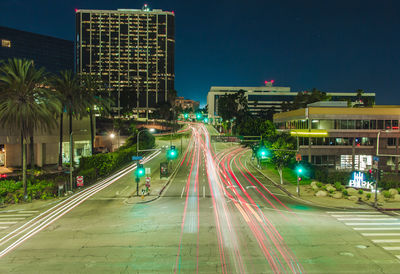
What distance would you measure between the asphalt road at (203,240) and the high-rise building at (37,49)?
457 ft

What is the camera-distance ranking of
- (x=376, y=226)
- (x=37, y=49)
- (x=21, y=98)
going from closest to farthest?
(x=376, y=226), (x=21, y=98), (x=37, y=49)

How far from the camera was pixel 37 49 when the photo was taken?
144 metres

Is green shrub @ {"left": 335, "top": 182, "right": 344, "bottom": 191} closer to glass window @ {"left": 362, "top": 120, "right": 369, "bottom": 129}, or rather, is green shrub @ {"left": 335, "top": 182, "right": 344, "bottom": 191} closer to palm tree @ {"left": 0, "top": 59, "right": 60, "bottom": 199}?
glass window @ {"left": 362, "top": 120, "right": 369, "bottom": 129}

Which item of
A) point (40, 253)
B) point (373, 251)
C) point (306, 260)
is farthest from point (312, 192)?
point (40, 253)

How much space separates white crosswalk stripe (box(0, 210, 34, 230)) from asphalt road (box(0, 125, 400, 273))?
0.57 metres

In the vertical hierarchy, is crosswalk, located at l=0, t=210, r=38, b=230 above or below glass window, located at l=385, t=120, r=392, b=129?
below

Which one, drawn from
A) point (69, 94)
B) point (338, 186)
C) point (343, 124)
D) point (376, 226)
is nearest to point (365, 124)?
point (343, 124)

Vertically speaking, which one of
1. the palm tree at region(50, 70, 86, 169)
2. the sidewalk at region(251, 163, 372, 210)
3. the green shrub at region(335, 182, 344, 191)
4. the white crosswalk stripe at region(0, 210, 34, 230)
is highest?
the palm tree at region(50, 70, 86, 169)

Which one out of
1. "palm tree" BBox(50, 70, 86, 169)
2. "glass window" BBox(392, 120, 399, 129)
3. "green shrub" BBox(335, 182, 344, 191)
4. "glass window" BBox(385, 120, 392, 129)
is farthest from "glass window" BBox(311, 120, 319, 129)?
"palm tree" BBox(50, 70, 86, 169)

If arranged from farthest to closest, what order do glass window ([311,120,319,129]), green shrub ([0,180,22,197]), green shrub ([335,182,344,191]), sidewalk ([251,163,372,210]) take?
glass window ([311,120,319,129])
green shrub ([335,182,344,191])
green shrub ([0,180,22,197])
sidewalk ([251,163,372,210])

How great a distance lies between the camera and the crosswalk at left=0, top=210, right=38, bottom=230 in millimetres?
21750

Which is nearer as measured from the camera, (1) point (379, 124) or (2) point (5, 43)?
(1) point (379, 124)

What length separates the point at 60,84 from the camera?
46125 millimetres

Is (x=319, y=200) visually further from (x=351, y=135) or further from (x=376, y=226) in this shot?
(x=351, y=135)
